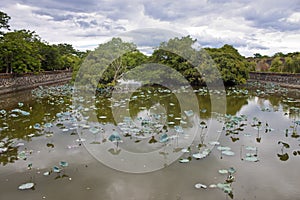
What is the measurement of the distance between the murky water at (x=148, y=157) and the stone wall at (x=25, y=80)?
6.66 m

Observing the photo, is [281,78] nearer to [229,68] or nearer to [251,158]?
[229,68]

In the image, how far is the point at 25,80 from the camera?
16484mm

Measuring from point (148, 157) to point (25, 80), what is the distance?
14.2 meters

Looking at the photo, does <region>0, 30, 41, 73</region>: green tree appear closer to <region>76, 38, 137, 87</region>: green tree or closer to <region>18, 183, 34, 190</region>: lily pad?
<region>76, 38, 137, 87</region>: green tree

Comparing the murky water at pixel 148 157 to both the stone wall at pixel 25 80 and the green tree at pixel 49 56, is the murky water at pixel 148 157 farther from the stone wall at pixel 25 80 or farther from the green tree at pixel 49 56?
the green tree at pixel 49 56

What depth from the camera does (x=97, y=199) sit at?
3.56 metres

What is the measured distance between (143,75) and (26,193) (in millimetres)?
14867

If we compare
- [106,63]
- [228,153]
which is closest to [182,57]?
[106,63]

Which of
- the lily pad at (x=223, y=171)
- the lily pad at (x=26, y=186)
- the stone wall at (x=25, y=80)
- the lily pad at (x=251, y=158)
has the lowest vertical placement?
the lily pad at (x=26, y=186)

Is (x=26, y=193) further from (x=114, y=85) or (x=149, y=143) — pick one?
(x=114, y=85)

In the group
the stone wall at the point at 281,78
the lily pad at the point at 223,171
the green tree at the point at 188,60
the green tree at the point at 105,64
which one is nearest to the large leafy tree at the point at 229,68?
the green tree at the point at 188,60

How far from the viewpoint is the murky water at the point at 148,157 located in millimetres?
3783

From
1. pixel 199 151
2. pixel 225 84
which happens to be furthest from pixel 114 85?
pixel 199 151

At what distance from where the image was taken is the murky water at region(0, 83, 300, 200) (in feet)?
12.4
